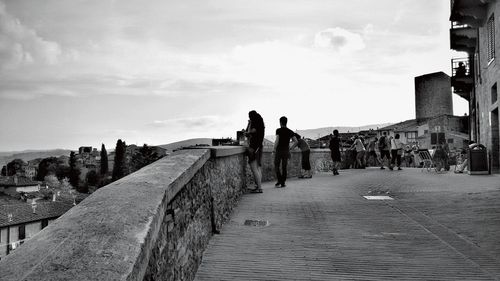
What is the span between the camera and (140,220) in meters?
2.53

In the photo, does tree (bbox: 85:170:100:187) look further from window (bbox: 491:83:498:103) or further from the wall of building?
window (bbox: 491:83:498:103)

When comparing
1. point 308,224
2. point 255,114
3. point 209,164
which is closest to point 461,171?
point 255,114

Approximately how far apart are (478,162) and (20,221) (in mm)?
69009

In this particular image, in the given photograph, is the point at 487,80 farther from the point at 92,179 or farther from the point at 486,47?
the point at 92,179

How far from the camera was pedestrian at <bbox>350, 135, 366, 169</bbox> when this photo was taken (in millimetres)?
21416

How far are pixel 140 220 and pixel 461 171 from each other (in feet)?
57.3

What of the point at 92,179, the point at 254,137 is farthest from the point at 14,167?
the point at 254,137

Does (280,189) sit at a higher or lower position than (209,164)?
lower

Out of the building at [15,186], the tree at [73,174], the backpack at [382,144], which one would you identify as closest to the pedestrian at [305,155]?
the backpack at [382,144]

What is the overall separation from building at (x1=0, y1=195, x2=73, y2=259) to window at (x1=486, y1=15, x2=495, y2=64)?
2421 inches

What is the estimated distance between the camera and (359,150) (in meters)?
21.5

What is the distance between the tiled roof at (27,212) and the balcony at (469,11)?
66.2 meters

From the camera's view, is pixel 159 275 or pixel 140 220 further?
pixel 159 275

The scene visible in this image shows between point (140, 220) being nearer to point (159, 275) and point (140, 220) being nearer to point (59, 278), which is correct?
point (159, 275)
